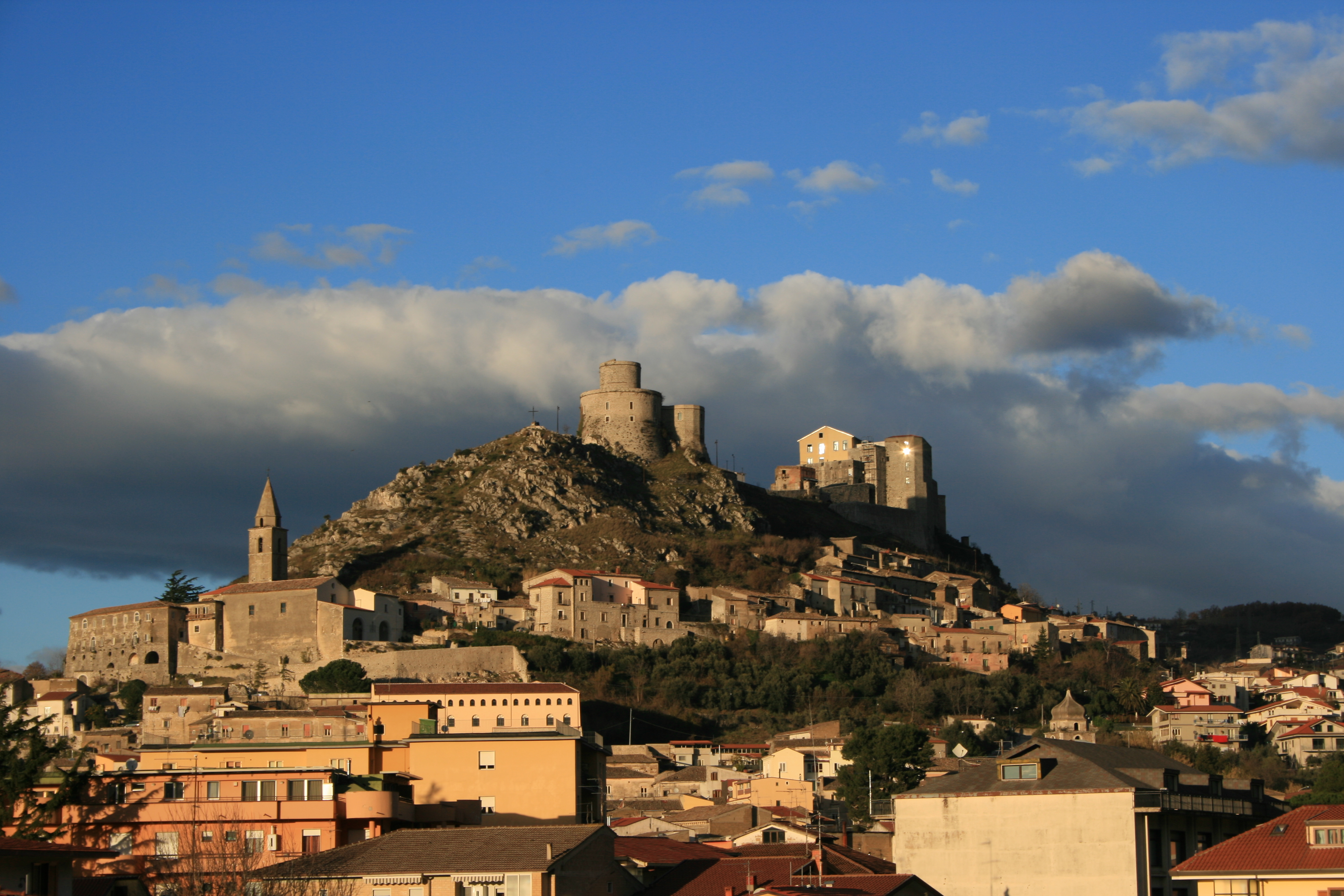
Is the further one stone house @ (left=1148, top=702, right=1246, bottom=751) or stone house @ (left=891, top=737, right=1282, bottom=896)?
stone house @ (left=1148, top=702, right=1246, bottom=751)

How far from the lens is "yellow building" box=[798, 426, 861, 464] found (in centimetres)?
13175

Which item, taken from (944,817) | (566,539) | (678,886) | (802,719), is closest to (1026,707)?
(802,719)

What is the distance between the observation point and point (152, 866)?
31922 millimetres

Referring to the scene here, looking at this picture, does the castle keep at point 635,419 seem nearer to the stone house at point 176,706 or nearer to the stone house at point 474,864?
the stone house at point 176,706

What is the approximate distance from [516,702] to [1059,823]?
111ft

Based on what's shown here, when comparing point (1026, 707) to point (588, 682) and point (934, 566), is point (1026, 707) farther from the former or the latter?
point (934, 566)

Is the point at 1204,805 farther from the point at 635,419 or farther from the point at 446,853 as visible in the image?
the point at 635,419

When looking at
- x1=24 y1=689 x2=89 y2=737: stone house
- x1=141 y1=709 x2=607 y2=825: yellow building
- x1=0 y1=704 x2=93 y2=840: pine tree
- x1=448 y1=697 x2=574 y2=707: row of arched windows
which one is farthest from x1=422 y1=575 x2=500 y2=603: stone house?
x1=141 y1=709 x2=607 y2=825: yellow building

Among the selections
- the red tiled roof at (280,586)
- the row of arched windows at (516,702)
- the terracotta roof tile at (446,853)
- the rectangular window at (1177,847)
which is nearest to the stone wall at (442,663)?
the red tiled roof at (280,586)

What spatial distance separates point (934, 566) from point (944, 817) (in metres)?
83.0

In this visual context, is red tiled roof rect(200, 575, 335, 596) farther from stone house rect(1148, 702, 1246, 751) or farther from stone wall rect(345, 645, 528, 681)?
stone house rect(1148, 702, 1246, 751)

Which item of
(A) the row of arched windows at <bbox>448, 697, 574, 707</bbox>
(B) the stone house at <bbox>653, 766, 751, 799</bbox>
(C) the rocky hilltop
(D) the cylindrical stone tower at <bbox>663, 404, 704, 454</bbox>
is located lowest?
(B) the stone house at <bbox>653, 766, 751, 799</bbox>

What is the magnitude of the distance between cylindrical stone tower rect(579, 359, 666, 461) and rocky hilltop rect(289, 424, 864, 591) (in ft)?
4.28

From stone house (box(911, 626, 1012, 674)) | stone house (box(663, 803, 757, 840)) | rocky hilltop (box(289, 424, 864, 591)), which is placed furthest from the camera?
A: rocky hilltop (box(289, 424, 864, 591))
